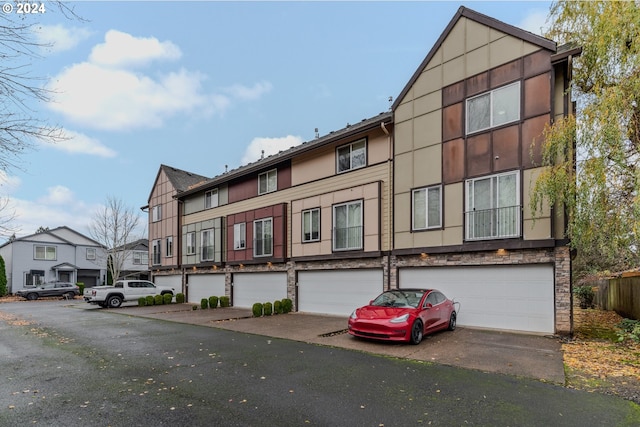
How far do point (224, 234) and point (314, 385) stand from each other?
17.0 meters

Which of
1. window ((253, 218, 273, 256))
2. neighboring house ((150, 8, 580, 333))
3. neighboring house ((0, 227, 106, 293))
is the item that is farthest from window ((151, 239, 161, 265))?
neighboring house ((0, 227, 106, 293))

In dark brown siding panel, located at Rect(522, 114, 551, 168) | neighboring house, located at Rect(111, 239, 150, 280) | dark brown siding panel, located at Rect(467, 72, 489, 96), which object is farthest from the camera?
neighboring house, located at Rect(111, 239, 150, 280)

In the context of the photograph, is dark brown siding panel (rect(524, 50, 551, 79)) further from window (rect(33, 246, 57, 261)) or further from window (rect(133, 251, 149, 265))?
window (rect(33, 246, 57, 261))

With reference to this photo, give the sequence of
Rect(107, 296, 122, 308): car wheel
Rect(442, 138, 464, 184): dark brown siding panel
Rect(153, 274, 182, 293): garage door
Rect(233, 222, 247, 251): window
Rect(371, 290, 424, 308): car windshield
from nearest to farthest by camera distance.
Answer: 1. Rect(371, 290, 424, 308): car windshield
2. Rect(442, 138, 464, 184): dark brown siding panel
3. Rect(233, 222, 247, 251): window
4. Rect(107, 296, 122, 308): car wheel
5. Rect(153, 274, 182, 293): garage door

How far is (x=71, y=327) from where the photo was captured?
13.6 meters

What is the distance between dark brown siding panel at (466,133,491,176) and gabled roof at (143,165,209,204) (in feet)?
67.6

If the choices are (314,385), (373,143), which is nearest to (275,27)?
(373,143)

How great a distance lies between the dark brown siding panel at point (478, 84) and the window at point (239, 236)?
13.1 m

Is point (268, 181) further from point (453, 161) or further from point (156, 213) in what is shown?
point (156, 213)

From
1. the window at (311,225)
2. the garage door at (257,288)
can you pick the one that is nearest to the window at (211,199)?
the garage door at (257,288)

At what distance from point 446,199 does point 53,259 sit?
41.5 metres

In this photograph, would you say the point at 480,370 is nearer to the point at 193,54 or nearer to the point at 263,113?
the point at 193,54

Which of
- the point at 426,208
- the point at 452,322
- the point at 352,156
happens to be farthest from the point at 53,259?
the point at 452,322

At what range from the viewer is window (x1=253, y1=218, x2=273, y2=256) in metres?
19.0
